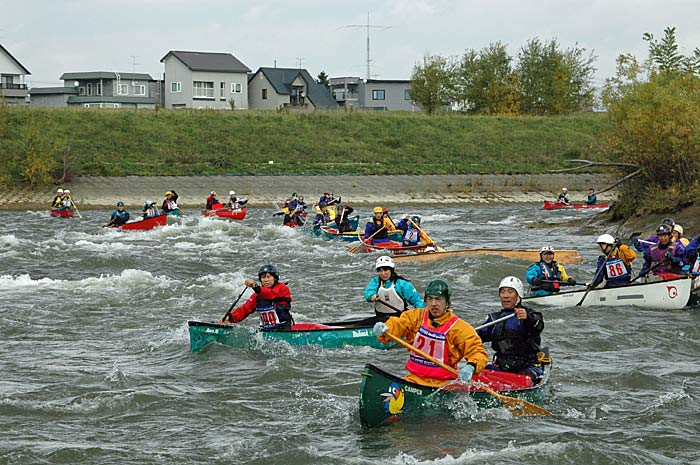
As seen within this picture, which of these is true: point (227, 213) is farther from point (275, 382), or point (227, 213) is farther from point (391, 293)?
point (275, 382)

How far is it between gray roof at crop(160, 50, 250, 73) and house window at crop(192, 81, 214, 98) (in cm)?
132

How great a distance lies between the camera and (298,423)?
11.0m

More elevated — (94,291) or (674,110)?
(674,110)

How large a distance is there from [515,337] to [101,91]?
7804 cm

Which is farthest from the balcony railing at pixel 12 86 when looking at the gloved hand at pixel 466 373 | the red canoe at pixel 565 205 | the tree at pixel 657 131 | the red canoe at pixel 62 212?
the gloved hand at pixel 466 373

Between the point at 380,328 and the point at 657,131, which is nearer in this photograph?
the point at 380,328

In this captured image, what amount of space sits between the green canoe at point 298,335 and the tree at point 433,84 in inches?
2680

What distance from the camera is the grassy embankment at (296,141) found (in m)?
53.3

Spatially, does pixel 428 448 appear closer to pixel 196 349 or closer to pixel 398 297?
pixel 398 297

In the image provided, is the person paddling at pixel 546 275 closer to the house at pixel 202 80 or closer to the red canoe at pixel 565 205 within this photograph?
the red canoe at pixel 565 205

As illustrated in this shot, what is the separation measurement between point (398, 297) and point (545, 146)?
5172 centimetres

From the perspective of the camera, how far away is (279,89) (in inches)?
3376

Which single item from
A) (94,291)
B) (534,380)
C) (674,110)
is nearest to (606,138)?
(674,110)

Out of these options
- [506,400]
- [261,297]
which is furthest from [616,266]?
[506,400]
